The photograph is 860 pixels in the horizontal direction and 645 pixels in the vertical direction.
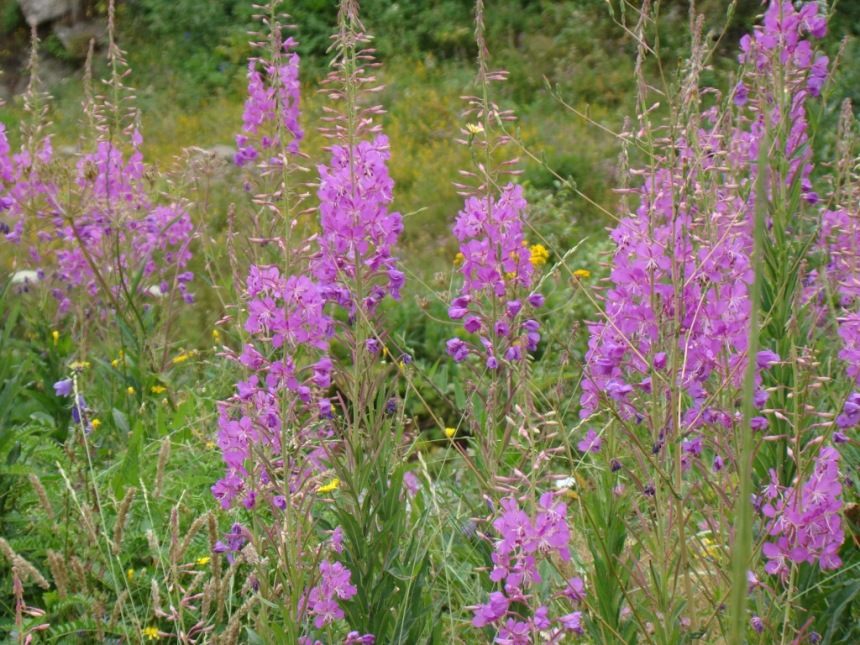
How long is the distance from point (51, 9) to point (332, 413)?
13123 mm

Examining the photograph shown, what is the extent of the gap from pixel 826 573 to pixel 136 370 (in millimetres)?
2509

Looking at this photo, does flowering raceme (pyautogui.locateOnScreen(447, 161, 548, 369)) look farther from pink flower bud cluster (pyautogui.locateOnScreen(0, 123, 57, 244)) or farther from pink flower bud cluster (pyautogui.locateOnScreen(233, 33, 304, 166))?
pink flower bud cluster (pyautogui.locateOnScreen(0, 123, 57, 244))

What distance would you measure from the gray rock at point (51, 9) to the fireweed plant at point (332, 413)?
41.7 feet

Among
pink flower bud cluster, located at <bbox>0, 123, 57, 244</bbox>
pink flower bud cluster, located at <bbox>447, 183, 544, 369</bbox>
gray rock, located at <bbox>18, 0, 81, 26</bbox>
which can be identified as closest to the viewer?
pink flower bud cluster, located at <bbox>447, 183, 544, 369</bbox>

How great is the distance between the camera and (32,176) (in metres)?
4.08

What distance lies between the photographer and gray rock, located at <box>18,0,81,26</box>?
13.3 metres

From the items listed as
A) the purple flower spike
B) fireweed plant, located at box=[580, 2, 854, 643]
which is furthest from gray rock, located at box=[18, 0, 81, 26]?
fireweed plant, located at box=[580, 2, 854, 643]

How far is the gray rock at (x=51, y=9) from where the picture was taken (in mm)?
13266

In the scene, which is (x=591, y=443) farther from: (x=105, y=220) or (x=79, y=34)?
(x=79, y=34)

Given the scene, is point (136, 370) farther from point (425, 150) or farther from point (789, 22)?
point (425, 150)

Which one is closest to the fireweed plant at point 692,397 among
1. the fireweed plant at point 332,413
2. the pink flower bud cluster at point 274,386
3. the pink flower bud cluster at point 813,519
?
the pink flower bud cluster at point 813,519

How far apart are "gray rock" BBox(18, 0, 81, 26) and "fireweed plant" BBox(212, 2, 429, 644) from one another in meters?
12.7

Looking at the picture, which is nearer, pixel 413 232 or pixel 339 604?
pixel 339 604

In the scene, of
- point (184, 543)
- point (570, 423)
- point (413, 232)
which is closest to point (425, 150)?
point (413, 232)
